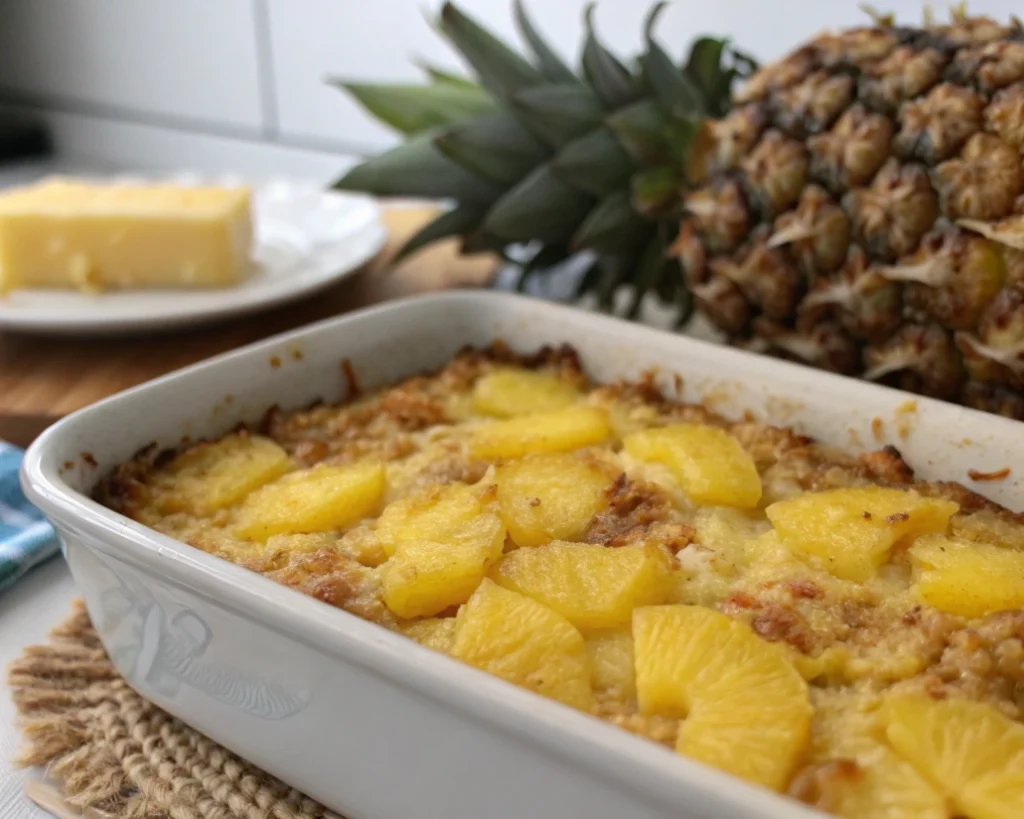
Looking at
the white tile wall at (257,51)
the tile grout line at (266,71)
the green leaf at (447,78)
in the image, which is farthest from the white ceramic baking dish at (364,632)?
the tile grout line at (266,71)

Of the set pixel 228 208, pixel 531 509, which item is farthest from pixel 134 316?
pixel 531 509

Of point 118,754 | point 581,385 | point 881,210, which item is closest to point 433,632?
point 118,754

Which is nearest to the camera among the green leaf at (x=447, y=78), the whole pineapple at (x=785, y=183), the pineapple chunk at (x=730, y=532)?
the pineapple chunk at (x=730, y=532)

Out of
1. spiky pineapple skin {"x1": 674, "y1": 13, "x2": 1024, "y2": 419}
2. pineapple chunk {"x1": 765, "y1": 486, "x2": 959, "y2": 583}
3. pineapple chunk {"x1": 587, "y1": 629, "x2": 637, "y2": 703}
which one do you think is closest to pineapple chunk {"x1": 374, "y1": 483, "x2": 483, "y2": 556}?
pineapple chunk {"x1": 587, "y1": 629, "x2": 637, "y2": 703}

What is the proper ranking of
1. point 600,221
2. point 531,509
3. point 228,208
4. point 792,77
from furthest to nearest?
1. point 228,208
2. point 600,221
3. point 792,77
4. point 531,509

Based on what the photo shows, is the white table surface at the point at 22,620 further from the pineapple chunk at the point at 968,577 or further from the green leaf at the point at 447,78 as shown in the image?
the green leaf at the point at 447,78

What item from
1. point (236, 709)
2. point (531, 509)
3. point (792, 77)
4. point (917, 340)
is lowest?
point (236, 709)

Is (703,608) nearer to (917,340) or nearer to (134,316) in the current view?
(917,340)
